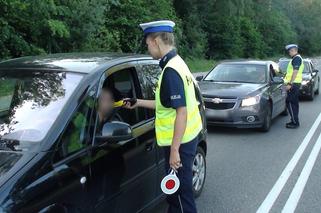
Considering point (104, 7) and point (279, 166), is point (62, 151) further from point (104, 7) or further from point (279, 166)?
point (104, 7)

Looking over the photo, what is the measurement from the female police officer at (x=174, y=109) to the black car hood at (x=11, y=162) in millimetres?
1258

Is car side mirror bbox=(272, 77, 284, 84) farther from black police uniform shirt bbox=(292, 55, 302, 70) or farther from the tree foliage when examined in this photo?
the tree foliage

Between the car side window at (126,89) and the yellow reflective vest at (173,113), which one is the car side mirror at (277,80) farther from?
the yellow reflective vest at (173,113)

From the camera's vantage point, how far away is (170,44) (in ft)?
14.0

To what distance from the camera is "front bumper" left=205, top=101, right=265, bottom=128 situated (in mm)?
10703

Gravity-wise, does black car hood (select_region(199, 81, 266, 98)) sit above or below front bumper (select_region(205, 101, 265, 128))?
above

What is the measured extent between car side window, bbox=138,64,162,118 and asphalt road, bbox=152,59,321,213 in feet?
4.34

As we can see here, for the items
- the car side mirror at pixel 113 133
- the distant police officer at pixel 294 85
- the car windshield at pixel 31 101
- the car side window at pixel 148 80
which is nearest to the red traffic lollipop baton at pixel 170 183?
the car side mirror at pixel 113 133

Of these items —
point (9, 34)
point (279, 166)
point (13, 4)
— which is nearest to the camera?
point (279, 166)

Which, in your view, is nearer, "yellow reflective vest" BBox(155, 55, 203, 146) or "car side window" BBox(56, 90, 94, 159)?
"car side window" BBox(56, 90, 94, 159)

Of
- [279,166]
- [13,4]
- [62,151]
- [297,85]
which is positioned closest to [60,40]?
[13,4]

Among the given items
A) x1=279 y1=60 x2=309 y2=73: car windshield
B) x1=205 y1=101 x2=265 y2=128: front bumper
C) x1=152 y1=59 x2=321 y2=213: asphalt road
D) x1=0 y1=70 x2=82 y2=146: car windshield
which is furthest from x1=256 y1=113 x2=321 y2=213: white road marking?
x1=279 y1=60 x2=309 y2=73: car windshield

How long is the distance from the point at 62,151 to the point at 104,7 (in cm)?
1755

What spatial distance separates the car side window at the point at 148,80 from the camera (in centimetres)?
507
